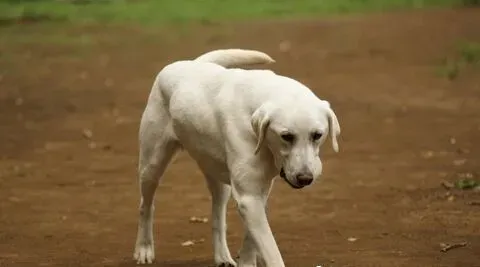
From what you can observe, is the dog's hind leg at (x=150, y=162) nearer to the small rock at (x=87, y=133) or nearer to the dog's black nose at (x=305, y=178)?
the dog's black nose at (x=305, y=178)

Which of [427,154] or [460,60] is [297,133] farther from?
[460,60]

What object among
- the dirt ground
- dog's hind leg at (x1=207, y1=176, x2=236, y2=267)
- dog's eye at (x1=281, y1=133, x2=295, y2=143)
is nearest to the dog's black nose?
dog's eye at (x1=281, y1=133, x2=295, y2=143)

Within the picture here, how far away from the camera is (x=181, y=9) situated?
95.6ft

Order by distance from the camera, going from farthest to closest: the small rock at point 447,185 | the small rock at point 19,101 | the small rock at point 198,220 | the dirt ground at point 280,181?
the small rock at point 19,101
the small rock at point 447,185
the small rock at point 198,220
the dirt ground at point 280,181

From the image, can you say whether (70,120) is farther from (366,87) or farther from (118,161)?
(366,87)

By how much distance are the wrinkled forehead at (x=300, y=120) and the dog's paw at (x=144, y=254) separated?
6.61 feet

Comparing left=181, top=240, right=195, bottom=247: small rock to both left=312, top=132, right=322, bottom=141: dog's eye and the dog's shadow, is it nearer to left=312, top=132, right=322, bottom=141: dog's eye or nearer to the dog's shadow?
the dog's shadow

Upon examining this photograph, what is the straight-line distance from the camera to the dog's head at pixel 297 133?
19.0 feet

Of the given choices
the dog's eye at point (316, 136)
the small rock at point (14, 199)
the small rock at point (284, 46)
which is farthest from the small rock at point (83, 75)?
the dog's eye at point (316, 136)

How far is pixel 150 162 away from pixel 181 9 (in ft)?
72.4

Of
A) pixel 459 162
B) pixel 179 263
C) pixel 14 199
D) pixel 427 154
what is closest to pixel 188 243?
pixel 179 263

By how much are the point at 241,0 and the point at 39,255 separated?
2302 centimetres

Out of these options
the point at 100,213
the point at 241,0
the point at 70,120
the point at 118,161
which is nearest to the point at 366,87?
the point at 70,120

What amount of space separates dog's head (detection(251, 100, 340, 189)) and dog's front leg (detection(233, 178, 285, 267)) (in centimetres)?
30
